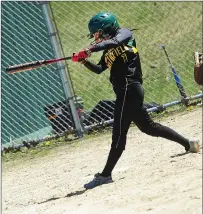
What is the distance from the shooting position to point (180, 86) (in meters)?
9.98

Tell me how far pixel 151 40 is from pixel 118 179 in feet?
26.2

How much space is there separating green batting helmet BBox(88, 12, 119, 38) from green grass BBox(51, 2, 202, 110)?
444cm

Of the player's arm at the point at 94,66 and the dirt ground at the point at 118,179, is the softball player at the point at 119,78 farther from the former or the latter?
the dirt ground at the point at 118,179

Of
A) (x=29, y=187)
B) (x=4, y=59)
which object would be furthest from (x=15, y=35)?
(x=29, y=187)

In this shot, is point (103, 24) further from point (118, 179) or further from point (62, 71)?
point (62, 71)

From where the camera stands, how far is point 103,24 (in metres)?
6.33

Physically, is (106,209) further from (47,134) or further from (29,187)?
(47,134)

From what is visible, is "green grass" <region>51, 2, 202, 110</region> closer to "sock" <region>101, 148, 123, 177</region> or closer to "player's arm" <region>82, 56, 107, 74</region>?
"player's arm" <region>82, 56, 107, 74</region>

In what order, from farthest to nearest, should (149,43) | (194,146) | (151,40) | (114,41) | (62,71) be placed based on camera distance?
(151,40)
(149,43)
(62,71)
(194,146)
(114,41)

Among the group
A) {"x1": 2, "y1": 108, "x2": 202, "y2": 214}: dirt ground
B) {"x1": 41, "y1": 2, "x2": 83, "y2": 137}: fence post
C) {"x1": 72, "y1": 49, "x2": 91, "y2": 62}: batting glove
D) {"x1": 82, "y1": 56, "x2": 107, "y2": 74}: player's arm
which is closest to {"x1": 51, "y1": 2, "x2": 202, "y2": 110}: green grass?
{"x1": 41, "y1": 2, "x2": 83, "y2": 137}: fence post

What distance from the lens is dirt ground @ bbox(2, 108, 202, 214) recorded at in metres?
5.02

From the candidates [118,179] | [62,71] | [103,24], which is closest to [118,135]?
[118,179]

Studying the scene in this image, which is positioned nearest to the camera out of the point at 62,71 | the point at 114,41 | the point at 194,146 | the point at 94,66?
the point at 114,41

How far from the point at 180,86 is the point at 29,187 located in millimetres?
3593
